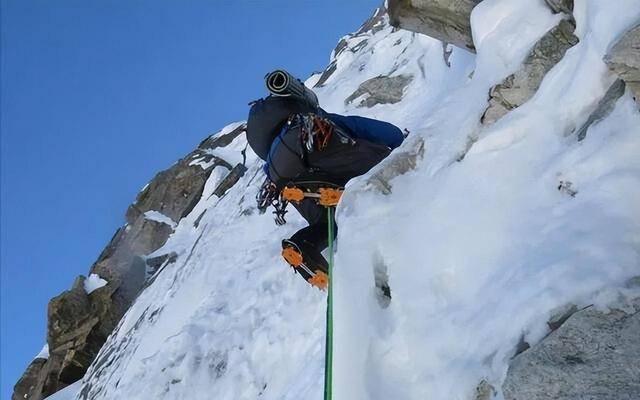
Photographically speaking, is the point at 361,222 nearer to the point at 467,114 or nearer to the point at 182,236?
the point at 467,114

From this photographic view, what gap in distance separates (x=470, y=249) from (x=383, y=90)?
12.0 meters

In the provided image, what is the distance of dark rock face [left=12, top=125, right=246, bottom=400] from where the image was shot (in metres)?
15.8

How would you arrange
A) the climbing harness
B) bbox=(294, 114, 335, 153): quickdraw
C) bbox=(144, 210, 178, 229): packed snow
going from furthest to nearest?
bbox=(144, 210, 178, 229): packed snow, the climbing harness, bbox=(294, 114, 335, 153): quickdraw

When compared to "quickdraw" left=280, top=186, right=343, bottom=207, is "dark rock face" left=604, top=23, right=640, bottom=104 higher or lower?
lower

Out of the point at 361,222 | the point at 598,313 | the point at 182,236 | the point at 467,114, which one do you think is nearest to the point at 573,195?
the point at 598,313

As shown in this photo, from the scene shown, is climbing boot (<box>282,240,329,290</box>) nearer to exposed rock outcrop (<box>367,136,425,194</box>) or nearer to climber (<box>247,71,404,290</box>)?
climber (<box>247,71,404,290</box>)

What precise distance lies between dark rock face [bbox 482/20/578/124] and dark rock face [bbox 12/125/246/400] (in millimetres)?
11394

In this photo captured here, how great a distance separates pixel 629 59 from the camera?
387cm

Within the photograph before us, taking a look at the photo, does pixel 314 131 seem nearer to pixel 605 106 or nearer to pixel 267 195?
pixel 267 195

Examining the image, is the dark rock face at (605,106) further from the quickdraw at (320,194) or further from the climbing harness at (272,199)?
the climbing harness at (272,199)

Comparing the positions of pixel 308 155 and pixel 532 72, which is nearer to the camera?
pixel 532 72

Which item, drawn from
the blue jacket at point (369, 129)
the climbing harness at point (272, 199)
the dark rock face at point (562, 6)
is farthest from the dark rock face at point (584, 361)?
the climbing harness at point (272, 199)

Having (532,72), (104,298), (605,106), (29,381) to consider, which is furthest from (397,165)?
(29,381)

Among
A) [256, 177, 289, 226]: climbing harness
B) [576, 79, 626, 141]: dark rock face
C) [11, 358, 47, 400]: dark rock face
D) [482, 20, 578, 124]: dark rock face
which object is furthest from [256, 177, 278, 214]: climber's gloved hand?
[11, 358, 47, 400]: dark rock face
